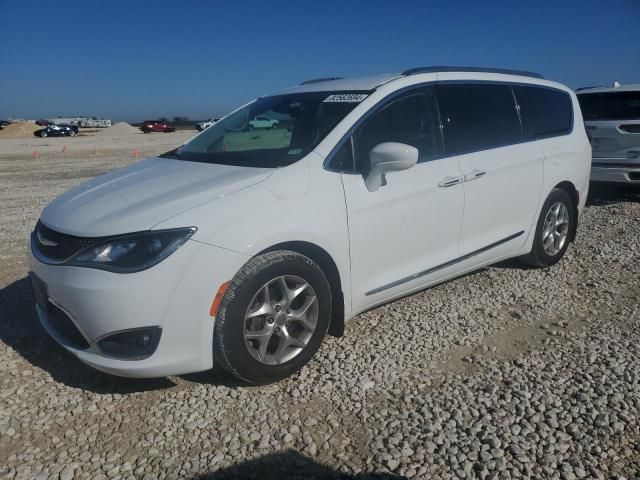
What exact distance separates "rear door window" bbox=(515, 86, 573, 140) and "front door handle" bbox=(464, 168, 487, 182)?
0.91m

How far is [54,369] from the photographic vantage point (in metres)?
3.37

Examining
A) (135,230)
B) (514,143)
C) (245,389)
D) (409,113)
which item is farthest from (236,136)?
(514,143)

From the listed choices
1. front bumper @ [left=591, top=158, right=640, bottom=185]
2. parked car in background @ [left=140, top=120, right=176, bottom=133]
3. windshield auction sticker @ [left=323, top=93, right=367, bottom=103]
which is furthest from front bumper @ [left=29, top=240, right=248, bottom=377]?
parked car in background @ [left=140, top=120, right=176, bottom=133]

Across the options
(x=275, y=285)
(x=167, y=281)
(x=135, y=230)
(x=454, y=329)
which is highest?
(x=135, y=230)

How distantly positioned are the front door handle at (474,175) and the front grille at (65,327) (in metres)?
2.79

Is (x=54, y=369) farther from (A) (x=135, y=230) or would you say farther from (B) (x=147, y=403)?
(A) (x=135, y=230)

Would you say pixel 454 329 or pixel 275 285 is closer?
pixel 275 285

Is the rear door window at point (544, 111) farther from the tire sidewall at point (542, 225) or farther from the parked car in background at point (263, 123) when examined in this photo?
the parked car in background at point (263, 123)

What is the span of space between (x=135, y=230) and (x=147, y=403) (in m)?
1.00

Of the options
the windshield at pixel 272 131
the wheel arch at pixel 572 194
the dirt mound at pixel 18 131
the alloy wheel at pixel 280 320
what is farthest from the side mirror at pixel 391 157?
the dirt mound at pixel 18 131

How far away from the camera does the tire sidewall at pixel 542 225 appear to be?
16.0 feet

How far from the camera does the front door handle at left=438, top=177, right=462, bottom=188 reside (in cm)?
377

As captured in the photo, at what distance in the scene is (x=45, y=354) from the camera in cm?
357

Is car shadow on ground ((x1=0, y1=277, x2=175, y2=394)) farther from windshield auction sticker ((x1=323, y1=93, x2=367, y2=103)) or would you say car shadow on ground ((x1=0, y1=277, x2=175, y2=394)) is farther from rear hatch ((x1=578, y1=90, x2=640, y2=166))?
rear hatch ((x1=578, y1=90, x2=640, y2=166))
